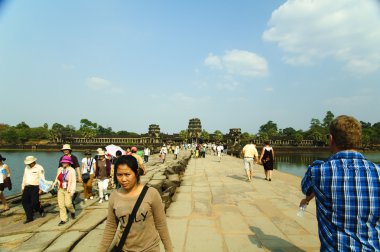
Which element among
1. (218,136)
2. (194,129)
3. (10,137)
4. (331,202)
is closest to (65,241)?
(331,202)

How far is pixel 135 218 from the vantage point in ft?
6.97

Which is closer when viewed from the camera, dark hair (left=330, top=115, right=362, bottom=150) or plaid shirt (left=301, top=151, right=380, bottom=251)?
plaid shirt (left=301, top=151, right=380, bottom=251)

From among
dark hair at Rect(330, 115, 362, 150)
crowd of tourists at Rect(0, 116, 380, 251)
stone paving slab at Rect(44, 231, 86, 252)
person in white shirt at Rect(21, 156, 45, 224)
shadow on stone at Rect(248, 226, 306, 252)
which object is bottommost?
A: shadow on stone at Rect(248, 226, 306, 252)

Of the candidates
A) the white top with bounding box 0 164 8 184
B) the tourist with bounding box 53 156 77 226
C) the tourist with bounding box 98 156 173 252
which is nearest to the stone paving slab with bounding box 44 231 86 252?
the tourist with bounding box 53 156 77 226

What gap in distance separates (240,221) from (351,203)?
3493 mm

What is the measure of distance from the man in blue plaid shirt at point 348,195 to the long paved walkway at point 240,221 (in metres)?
2.22

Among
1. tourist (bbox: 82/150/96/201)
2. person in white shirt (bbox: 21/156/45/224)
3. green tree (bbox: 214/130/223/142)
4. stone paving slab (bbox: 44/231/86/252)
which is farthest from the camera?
green tree (bbox: 214/130/223/142)

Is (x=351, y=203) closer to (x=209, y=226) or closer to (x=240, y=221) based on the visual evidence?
(x=209, y=226)

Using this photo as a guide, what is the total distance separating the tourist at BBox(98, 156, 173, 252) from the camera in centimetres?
214

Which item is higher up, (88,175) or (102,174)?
(102,174)

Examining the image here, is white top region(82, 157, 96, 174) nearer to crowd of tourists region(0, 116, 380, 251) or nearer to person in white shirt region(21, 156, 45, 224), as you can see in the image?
person in white shirt region(21, 156, 45, 224)

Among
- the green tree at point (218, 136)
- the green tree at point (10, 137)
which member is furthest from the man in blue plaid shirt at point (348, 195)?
the green tree at point (10, 137)

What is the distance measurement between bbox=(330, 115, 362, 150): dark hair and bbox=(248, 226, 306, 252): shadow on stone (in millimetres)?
2437

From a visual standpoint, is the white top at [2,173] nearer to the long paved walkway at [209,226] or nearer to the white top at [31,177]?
the long paved walkway at [209,226]
